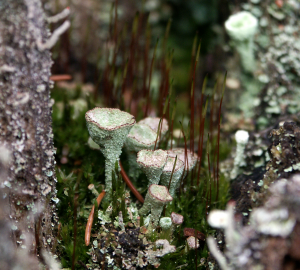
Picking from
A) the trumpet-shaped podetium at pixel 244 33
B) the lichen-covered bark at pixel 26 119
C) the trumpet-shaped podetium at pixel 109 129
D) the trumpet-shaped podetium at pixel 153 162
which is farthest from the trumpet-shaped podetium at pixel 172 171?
the trumpet-shaped podetium at pixel 244 33

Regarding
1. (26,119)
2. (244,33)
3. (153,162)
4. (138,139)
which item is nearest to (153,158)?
(153,162)

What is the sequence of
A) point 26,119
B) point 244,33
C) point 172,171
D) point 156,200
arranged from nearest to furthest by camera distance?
point 26,119 → point 156,200 → point 172,171 → point 244,33

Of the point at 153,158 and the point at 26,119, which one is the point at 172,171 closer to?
the point at 153,158

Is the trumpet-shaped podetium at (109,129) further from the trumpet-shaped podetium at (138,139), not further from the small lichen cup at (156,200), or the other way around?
the small lichen cup at (156,200)

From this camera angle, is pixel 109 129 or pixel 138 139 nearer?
pixel 109 129

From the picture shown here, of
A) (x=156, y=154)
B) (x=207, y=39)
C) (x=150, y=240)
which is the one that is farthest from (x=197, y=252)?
(x=207, y=39)

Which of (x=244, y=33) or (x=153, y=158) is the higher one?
(x=244, y=33)
